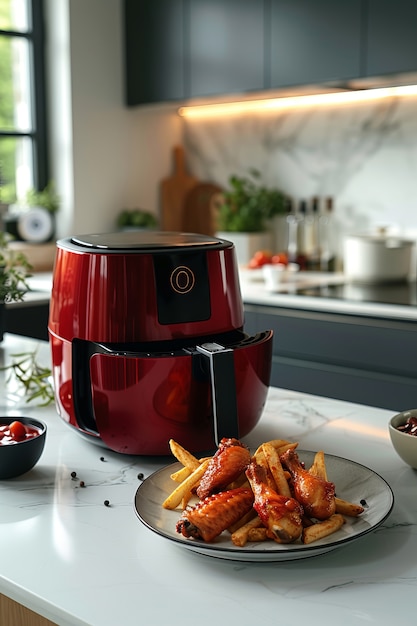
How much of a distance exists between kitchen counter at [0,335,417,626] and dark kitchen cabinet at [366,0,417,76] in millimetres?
1903

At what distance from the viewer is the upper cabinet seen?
2.73 m

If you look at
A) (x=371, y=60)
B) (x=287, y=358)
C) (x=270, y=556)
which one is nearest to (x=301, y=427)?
(x=270, y=556)

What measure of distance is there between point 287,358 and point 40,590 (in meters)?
2.01

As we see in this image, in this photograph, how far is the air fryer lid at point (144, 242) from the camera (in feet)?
3.74

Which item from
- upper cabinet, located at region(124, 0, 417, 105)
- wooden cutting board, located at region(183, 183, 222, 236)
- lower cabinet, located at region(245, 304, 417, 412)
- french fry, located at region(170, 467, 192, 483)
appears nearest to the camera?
french fry, located at region(170, 467, 192, 483)

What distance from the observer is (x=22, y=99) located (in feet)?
12.0

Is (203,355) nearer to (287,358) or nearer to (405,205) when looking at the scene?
(287,358)

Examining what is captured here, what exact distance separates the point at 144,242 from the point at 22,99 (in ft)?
8.93

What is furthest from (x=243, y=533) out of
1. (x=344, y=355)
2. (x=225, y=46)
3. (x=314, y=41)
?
(x=225, y=46)

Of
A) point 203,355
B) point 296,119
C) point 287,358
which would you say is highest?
point 296,119

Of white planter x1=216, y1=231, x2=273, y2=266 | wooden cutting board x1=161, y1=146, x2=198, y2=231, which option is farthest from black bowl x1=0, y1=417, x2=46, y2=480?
wooden cutting board x1=161, y1=146, x2=198, y2=231

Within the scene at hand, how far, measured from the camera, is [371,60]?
276 cm

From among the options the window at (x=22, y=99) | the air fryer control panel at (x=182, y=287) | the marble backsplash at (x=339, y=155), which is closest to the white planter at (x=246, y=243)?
the marble backsplash at (x=339, y=155)

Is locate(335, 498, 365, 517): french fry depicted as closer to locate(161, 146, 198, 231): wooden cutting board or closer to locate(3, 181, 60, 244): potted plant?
locate(3, 181, 60, 244): potted plant
